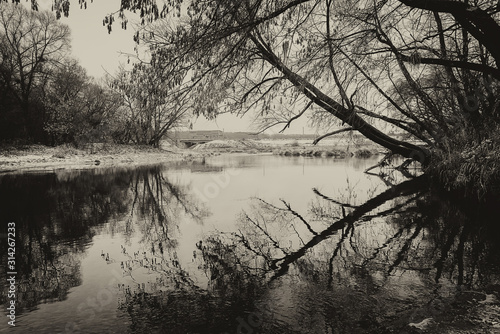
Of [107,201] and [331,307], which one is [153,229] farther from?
[331,307]

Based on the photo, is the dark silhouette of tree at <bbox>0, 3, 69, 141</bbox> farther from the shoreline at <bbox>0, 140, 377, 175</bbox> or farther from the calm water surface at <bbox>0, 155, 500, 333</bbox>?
the calm water surface at <bbox>0, 155, 500, 333</bbox>

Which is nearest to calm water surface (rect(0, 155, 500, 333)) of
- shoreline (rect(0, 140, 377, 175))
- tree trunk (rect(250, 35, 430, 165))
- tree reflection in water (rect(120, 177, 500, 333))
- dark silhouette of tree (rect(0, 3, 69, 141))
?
tree reflection in water (rect(120, 177, 500, 333))

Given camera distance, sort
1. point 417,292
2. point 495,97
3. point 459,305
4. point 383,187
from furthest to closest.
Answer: point 383,187 → point 495,97 → point 417,292 → point 459,305

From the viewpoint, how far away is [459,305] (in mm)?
3104

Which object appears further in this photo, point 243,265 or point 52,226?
point 52,226

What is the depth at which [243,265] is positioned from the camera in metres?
4.48

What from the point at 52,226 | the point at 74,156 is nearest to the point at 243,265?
the point at 52,226

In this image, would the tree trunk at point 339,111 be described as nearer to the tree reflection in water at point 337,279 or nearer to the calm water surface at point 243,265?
the calm water surface at point 243,265

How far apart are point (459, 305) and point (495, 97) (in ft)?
24.7

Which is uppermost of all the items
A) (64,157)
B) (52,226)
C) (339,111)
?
(339,111)

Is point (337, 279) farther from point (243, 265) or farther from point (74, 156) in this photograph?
point (74, 156)

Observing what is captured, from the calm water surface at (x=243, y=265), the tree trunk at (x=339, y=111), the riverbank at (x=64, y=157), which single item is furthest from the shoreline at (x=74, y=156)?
the tree trunk at (x=339, y=111)

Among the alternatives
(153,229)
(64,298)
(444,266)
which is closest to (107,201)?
(153,229)

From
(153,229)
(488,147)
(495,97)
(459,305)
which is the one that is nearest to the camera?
(459,305)
